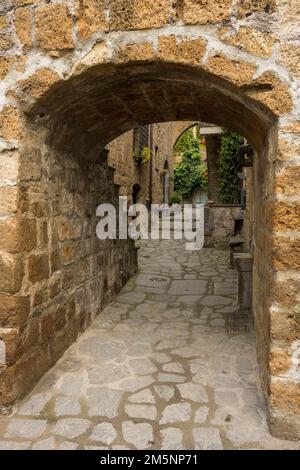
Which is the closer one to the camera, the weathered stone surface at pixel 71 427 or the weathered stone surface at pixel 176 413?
the weathered stone surface at pixel 71 427

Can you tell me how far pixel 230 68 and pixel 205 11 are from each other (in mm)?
378

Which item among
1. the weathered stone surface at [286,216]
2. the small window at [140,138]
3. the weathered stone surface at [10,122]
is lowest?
the weathered stone surface at [286,216]

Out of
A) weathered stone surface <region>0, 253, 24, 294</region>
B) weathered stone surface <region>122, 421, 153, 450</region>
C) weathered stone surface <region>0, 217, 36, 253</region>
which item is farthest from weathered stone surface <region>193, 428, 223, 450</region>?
weathered stone surface <region>0, 217, 36, 253</region>

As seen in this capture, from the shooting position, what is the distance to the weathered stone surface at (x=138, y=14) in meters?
2.12

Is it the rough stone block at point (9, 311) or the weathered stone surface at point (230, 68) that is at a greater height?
the weathered stone surface at point (230, 68)

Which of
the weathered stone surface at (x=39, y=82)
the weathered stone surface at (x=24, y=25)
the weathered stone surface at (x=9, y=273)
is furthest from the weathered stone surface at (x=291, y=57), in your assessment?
the weathered stone surface at (x=9, y=273)

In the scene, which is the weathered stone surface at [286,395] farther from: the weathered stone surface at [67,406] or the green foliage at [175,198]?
the green foliage at [175,198]

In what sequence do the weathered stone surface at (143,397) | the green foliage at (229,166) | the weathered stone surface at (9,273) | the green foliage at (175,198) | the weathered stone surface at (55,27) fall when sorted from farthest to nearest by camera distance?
the green foliage at (175,198) → the green foliage at (229,166) → the weathered stone surface at (143,397) → the weathered stone surface at (9,273) → the weathered stone surface at (55,27)

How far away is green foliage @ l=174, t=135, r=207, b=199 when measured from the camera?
20969 mm

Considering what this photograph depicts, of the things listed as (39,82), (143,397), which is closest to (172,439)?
(143,397)

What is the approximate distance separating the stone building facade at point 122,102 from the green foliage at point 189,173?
18.3 m

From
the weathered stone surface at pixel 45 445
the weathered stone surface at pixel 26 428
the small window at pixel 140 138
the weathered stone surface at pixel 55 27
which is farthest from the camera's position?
the small window at pixel 140 138

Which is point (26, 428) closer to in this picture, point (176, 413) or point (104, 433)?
point (104, 433)

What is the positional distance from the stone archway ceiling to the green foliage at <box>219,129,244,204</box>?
6.74 m
